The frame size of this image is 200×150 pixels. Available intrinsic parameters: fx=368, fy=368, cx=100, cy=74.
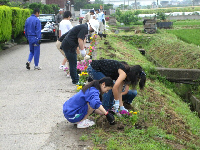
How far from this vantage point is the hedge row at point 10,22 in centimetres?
1789

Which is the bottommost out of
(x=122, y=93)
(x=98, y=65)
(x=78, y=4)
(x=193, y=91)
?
(x=193, y=91)

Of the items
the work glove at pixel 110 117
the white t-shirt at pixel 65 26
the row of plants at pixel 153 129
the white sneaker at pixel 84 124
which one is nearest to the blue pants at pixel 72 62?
the row of plants at pixel 153 129

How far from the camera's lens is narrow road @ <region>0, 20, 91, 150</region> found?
18.4ft

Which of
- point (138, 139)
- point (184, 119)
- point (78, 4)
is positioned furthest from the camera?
point (78, 4)

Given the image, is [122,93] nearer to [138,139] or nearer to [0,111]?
[138,139]

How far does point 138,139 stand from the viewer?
226 inches

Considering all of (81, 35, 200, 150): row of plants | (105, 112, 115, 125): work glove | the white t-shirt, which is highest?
the white t-shirt

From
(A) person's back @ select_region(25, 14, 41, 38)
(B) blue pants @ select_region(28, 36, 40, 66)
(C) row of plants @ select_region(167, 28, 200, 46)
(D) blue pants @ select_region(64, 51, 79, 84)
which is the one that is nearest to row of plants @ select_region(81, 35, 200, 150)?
(D) blue pants @ select_region(64, 51, 79, 84)

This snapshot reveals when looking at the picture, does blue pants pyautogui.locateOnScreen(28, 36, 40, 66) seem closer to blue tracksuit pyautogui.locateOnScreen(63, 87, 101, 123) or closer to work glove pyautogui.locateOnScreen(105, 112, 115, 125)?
blue tracksuit pyautogui.locateOnScreen(63, 87, 101, 123)

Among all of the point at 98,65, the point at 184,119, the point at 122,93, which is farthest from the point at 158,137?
the point at 184,119

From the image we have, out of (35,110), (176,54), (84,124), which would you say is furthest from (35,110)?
(176,54)

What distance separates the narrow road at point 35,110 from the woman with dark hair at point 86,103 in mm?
214

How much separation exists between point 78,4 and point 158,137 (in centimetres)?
10010

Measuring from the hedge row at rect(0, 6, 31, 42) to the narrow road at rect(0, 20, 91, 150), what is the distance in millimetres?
5495
